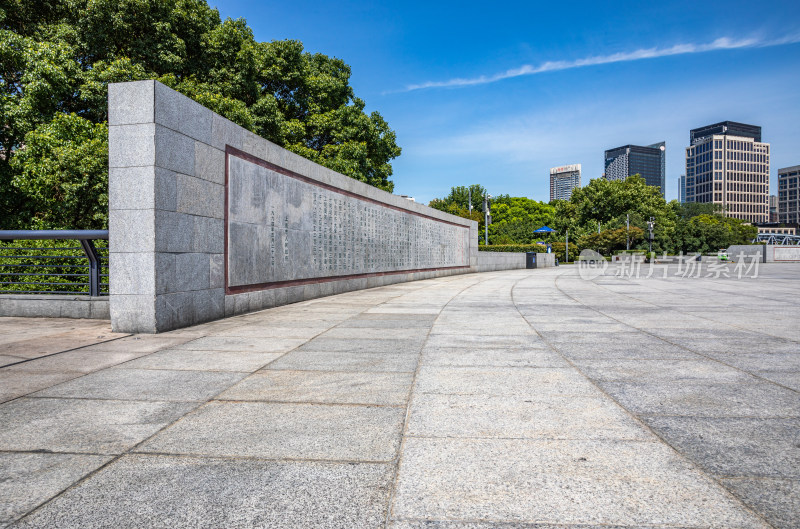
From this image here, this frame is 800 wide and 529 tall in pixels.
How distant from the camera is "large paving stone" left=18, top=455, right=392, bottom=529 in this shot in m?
1.98

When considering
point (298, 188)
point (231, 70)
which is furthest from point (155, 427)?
point (231, 70)

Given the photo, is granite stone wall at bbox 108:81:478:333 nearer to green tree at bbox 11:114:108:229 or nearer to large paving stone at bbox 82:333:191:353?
large paving stone at bbox 82:333:191:353

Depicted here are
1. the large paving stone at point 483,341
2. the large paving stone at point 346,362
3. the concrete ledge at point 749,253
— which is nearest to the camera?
the large paving stone at point 346,362

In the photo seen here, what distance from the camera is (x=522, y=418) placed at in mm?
3250

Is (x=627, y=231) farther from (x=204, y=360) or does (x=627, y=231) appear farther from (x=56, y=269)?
(x=204, y=360)

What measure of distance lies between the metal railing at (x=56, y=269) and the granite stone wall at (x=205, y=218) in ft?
4.70

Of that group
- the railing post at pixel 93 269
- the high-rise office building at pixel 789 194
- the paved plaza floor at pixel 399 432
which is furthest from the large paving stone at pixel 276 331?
the high-rise office building at pixel 789 194

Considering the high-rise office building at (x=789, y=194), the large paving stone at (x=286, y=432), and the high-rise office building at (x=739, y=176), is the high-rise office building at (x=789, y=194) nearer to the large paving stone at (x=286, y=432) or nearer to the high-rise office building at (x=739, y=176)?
the high-rise office building at (x=739, y=176)

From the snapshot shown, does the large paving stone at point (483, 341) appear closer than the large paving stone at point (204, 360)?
No

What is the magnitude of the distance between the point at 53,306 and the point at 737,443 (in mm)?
9502

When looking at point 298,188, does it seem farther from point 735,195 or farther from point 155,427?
point 735,195

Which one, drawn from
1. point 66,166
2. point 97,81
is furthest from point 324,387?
point 97,81

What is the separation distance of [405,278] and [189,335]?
12756 mm

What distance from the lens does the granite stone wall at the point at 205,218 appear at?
6734 millimetres
